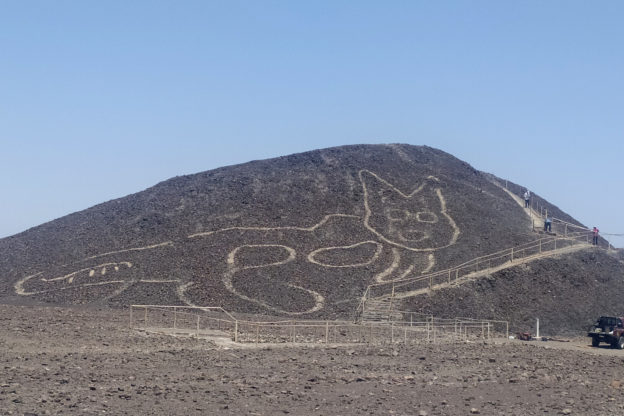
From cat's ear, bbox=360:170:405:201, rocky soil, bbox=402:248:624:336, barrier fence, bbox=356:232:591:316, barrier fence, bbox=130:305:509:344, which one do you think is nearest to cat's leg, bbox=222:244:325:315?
barrier fence, bbox=130:305:509:344

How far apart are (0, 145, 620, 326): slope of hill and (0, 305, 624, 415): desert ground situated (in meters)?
14.0

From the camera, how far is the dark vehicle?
39.1 metres

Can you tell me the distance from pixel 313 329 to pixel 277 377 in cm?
1670

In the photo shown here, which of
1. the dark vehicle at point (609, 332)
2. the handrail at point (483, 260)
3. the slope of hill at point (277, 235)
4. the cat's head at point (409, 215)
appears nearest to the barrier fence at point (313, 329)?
the handrail at point (483, 260)

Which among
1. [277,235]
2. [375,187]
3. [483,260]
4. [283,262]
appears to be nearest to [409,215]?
[375,187]

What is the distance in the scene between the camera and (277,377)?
Result: 21812 millimetres

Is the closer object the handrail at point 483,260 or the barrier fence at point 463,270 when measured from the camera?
the barrier fence at point 463,270

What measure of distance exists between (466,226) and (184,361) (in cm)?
3398

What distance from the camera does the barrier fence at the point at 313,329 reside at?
3341 cm

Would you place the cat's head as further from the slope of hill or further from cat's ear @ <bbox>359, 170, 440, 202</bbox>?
the slope of hill

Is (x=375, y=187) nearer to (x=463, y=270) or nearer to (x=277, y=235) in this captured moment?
(x=277, y=235)

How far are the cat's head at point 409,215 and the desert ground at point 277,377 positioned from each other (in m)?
19.8

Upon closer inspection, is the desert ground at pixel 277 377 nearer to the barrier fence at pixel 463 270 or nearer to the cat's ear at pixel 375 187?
the barrier fence at pixel 463 270

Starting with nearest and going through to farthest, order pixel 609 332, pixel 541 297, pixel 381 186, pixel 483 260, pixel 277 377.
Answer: pixel 277 377, pixel 609 332, pixel 541 297, pixel 483 260, pixel 381 186
